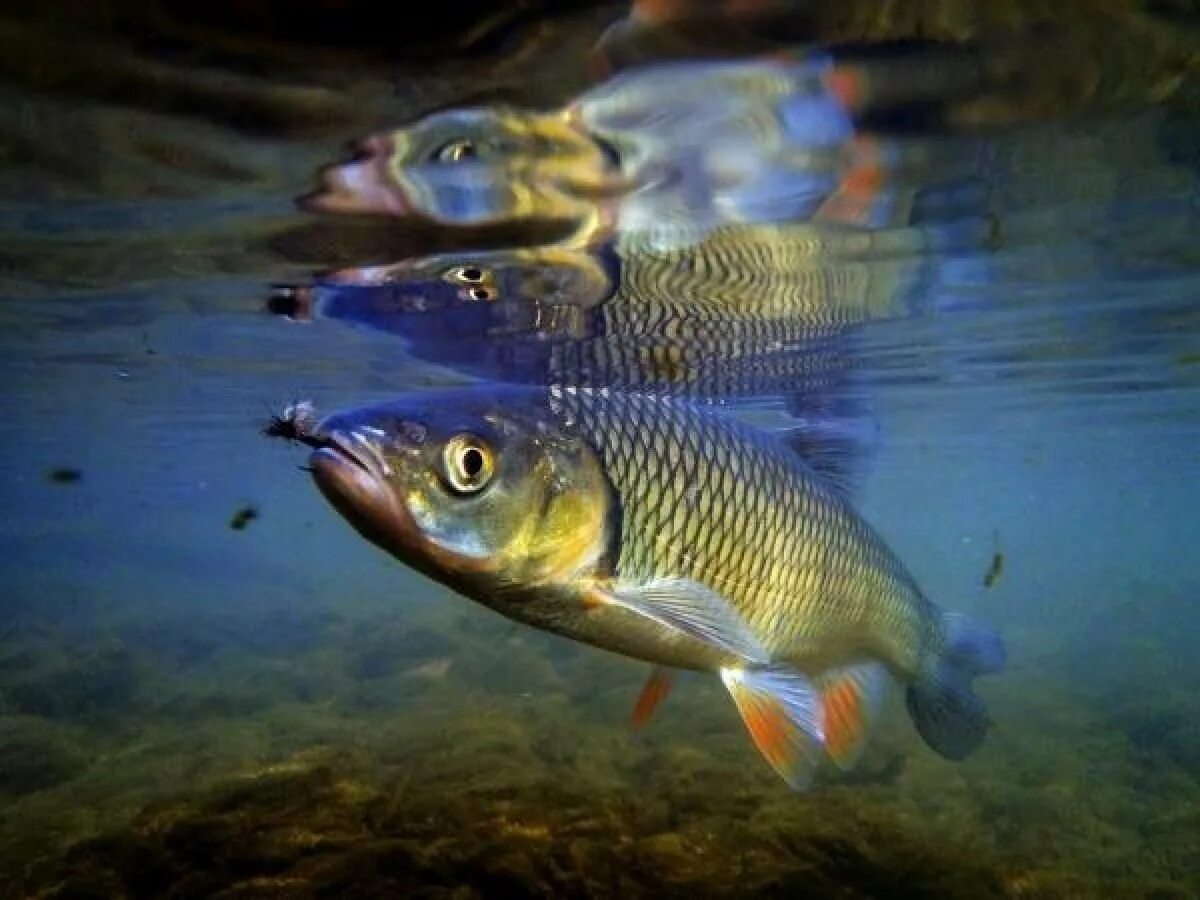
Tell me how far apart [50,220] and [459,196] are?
5216mm

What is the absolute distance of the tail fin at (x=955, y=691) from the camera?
19.0 feet

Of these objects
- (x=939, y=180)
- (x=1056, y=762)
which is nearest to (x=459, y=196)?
(x=939, y=180)

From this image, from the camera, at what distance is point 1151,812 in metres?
12.6

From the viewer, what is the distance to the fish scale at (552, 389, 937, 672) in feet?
13.4

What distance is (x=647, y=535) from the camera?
159 inches

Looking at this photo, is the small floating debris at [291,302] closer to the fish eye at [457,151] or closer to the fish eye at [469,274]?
the fish eye at [469,274]

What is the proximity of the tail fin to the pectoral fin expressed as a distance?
90.3 inches

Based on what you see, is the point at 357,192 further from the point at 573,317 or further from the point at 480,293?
the point at 573,317

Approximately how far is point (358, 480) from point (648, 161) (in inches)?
242

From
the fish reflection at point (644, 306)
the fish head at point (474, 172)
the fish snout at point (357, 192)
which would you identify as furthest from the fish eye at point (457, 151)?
the fish reflection at point (644, 306)

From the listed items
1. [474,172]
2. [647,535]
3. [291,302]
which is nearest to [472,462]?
[647,535]

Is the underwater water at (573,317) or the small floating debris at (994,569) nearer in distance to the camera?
the underwater water at (573,317)

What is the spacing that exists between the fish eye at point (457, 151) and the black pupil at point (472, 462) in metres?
5.39

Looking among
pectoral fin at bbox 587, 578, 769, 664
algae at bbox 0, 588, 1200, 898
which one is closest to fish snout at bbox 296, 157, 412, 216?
algae at bbox 0, 588, 1200, 898
